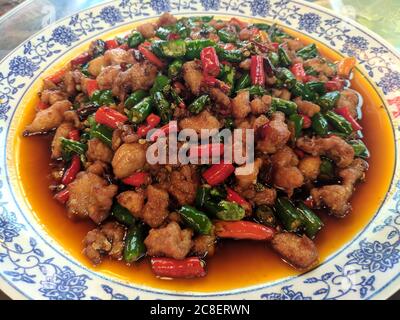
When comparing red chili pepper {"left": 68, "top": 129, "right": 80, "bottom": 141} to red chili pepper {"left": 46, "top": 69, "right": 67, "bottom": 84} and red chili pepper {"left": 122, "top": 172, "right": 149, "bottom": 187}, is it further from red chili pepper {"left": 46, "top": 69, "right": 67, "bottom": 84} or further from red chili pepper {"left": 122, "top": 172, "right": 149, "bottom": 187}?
red chili pepper {"left": 46, "top": 69, "right": 67, "bottom": 84}

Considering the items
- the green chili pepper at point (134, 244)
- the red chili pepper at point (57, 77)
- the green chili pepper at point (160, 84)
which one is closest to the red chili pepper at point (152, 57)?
the green chili pepper at point (160, 84)

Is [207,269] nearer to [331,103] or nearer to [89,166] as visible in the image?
[89,166]

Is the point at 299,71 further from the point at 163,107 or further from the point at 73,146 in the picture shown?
the point at 73,146

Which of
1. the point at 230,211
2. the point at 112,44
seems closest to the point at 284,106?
the point at 230,211

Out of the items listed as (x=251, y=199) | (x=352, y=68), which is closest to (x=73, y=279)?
(x=251, y=199)

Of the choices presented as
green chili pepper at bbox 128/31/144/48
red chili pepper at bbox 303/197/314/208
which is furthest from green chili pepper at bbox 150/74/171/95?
red chili pepper at bbox 303/197/314/208

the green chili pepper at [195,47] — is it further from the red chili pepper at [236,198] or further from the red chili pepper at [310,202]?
the red chili pepper at [310,202]
